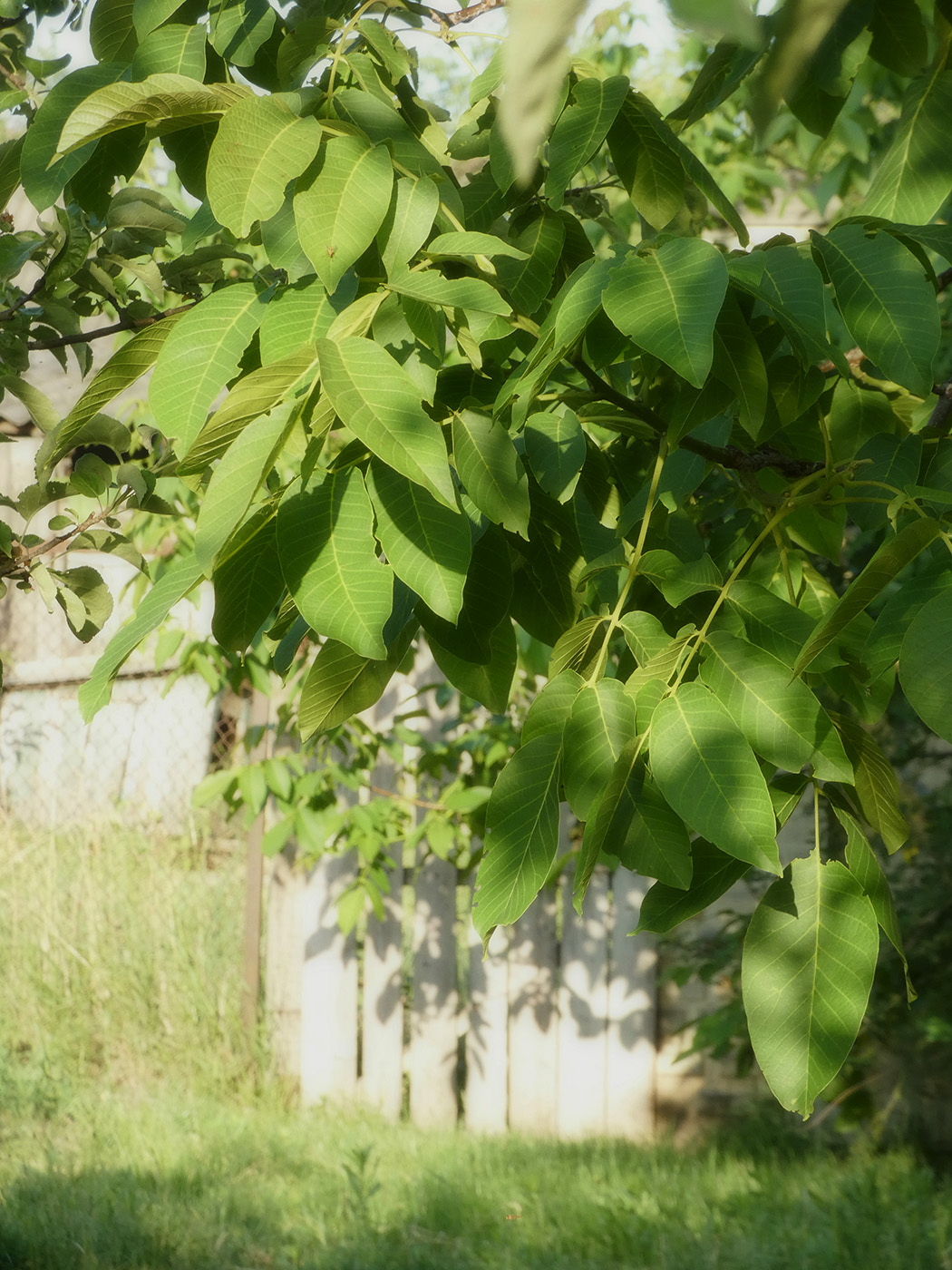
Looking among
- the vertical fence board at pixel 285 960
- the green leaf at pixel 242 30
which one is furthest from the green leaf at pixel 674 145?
the vertical fence board at pixel 285 960

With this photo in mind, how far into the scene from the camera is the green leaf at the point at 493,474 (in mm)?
911

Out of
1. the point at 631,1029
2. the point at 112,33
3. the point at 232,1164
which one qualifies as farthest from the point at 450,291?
the point at 631,1029

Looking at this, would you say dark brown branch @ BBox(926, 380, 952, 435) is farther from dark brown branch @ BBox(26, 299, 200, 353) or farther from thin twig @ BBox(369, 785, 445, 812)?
thin twig @ BBox(369, 785, 445, 812)

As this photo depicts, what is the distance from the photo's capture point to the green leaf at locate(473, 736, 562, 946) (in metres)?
0.90

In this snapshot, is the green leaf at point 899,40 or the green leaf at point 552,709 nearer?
the green leaf at point 552,709

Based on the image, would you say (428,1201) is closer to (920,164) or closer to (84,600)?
(84,600)

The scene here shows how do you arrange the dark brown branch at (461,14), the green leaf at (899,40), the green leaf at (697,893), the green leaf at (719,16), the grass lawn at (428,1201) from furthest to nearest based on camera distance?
the grass lawn at (428,1201)
the dark brown branch at (461,14)
the green leaf at (899,40)
the green leaf at (697,893)
the green leaf at (719,16)

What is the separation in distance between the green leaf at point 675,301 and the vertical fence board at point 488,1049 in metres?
3.46

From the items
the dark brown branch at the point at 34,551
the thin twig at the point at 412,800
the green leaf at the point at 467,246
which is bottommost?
the thin twig at the point at 412,800

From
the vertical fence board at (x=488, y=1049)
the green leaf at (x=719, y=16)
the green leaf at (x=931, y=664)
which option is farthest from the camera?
the vertical fence board at (x=488, y=1049)

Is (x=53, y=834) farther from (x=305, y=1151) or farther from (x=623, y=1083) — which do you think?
(x=623, y=1083)

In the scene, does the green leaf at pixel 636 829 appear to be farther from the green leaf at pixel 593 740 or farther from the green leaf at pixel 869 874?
the green leaf at pixel 869 874

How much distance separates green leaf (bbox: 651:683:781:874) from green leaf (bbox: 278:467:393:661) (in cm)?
22

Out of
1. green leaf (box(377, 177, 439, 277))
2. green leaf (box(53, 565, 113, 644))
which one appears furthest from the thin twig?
green leaf (box(377, 177, 439, 277))
